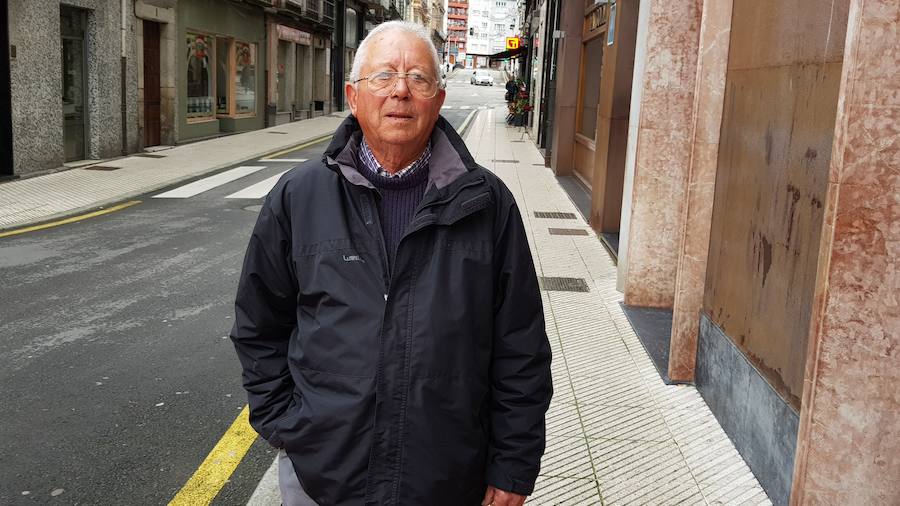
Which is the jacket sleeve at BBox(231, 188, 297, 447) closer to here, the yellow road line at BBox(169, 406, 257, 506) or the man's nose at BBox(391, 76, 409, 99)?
the man's nose at BBox(391, 76, 409, 99)

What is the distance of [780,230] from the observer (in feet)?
12.9

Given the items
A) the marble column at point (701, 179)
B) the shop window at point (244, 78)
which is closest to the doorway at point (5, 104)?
the shop window at point (244, 78)

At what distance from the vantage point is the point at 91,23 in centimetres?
1677

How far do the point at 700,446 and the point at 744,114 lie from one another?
1.74 meters

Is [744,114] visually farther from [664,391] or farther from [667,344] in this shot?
[667,344]

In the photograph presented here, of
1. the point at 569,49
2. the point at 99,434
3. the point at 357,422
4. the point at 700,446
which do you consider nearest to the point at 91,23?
the point at 569,49

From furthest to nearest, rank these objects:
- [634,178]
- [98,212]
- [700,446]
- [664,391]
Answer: [98,212] < [634,178] < [664,391] < [700,446]

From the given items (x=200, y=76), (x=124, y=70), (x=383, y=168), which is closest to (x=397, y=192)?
(x=383, y=168)

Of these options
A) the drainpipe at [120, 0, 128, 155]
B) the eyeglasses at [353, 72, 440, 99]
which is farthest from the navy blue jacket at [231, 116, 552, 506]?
the drainpipe at [120, 0, 128, 155]

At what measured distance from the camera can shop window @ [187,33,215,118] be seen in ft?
73.0

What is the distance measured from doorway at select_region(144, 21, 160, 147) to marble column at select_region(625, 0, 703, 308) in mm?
15045

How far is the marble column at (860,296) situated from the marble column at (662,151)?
376 centimetres

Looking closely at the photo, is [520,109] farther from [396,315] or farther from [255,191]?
[396,315]

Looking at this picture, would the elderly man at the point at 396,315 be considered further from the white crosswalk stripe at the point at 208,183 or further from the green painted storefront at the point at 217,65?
the green painted storefront at the point at 217,65
